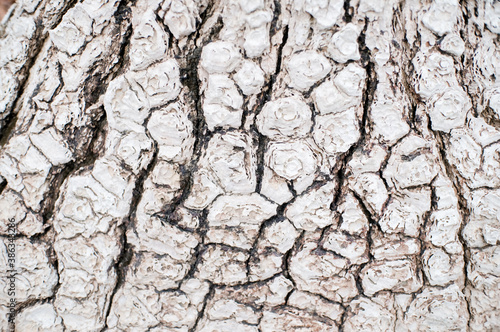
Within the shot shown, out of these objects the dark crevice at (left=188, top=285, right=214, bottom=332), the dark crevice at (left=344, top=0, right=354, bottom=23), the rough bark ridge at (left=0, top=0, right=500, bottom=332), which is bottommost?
the dark crevice at (left=188, top=285, right=214, bottom=332)

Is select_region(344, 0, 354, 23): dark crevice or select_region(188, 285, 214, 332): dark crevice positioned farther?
select_region(188, 285, 214, 332): dark crevice

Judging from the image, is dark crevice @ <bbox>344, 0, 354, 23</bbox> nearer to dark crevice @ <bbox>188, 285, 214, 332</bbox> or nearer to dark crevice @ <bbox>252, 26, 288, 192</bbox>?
dark crevice @ <bbox>252, 26, 288, 192</bbox>

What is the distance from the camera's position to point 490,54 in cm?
83

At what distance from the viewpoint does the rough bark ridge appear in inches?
30.8

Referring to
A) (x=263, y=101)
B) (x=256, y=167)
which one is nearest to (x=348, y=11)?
(x=263, y=101)

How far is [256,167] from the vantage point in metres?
0.81

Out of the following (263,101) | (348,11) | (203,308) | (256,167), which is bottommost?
(203,308)

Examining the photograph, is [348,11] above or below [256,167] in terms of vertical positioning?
above

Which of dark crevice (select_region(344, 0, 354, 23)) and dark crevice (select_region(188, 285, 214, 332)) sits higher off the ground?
dark crevice (select_region(344, 0, 354, 23))

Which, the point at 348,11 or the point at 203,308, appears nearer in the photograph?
the point at 348,11

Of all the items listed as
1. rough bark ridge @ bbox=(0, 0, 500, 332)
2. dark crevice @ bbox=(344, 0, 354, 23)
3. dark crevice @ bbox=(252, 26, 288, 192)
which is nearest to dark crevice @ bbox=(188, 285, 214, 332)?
rough bark ridge @ bbox=(0, 0, 500, 332)

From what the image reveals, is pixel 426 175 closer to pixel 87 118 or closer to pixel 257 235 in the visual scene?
pixel 257 235

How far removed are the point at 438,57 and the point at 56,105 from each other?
2.74 ft

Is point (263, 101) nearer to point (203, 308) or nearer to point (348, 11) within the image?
point (348, 11)
